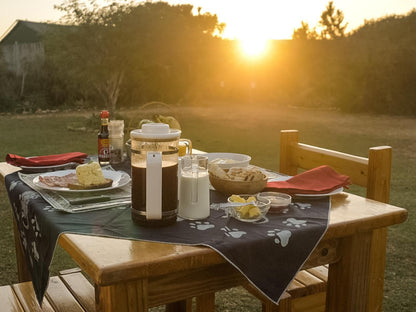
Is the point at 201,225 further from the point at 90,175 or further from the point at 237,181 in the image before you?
the point at 90,175

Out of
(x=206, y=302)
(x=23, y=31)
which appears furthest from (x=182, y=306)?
(x=23, y=31)

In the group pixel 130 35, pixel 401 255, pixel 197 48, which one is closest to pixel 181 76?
pixel 197 48

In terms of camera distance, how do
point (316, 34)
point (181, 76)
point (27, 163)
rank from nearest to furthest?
point (27, 163) < point (181, 76) < point (316, 34)

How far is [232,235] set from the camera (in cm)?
128

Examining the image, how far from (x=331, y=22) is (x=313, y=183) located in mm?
23765

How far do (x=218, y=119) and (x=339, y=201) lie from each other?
11.8 metres

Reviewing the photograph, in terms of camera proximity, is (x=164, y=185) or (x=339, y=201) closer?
(x=164, y=185)

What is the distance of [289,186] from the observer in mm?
1693

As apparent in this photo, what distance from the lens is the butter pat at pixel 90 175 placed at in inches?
69.4

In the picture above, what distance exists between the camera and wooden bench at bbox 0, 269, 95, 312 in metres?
1.78

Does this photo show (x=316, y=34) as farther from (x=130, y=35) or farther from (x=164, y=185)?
(x=164, y=185)

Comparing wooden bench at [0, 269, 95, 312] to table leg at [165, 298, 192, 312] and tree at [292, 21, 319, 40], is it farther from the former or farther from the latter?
tree at [292, 21, 319, 40]

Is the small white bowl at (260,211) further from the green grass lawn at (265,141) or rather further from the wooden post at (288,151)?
the green grass lawn at (265,141)

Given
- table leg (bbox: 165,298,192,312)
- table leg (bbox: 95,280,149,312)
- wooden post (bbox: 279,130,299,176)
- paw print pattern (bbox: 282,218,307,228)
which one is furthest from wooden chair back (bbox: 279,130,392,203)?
table leg (bbox: 95,280,149,312)
